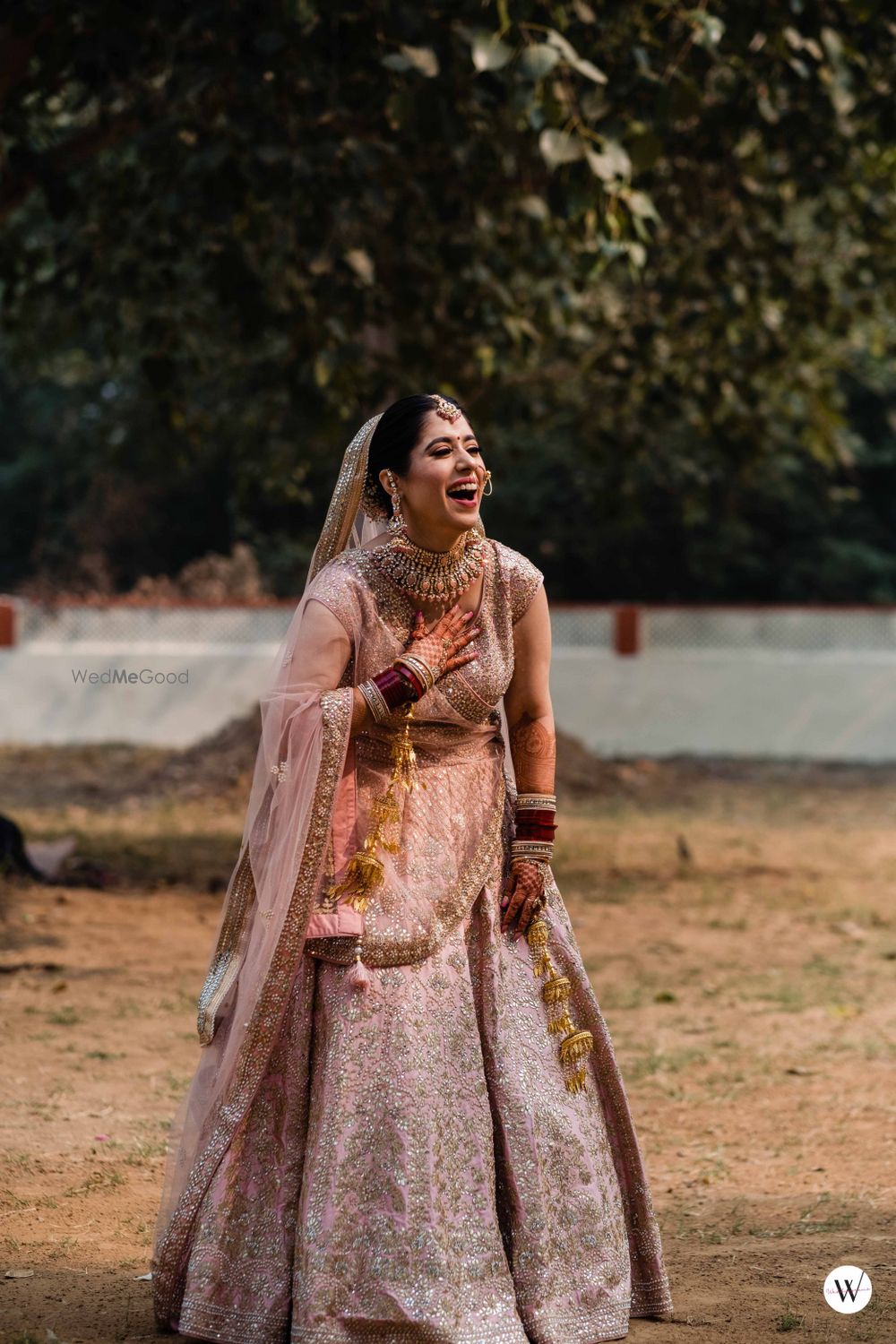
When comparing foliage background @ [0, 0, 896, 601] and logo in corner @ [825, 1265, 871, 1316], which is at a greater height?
foliage background @ [0, 0, 896, 601]

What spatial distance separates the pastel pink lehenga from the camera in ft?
10.2

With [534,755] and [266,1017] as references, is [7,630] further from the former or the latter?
[266,1017]

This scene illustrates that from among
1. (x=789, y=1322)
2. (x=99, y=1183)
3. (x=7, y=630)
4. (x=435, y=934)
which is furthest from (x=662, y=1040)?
(x=7, y=630)

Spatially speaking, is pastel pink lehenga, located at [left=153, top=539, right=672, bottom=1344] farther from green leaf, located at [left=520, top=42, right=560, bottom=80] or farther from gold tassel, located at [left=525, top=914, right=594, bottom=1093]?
green leaf, located at [left=520, top=42, right=560, bottom=80]

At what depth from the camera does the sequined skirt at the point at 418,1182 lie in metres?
3.09

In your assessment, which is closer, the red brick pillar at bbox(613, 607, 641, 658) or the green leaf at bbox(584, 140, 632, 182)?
the green leaf at bbox(584, 140, 632, 182)

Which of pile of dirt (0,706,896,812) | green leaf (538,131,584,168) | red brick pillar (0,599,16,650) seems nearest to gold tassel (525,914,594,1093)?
green leaf (538,131,584,168)

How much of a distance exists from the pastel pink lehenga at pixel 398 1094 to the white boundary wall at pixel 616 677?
40.2 feet

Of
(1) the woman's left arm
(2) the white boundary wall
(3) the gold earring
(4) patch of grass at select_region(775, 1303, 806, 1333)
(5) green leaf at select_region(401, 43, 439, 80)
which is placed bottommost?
(2) the white boundary wall


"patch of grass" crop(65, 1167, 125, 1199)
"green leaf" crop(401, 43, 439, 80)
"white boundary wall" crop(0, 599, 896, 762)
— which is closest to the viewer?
"patch of grass" crop(65, 1167, 125, 1199)

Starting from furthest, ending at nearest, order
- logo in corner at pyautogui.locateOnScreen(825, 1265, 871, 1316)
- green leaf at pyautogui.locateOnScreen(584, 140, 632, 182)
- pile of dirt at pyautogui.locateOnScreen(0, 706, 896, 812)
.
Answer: pile of dirt at pyautogui.locateOnScreen(0, 706, 896, 812) → green leaf at pyautogui.locateOnScreen(584, 140, 632, 182) → logo in corner at pyautogui.locateOnScreen(825, 1265, 871, 1316)

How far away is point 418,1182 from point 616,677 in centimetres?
1309

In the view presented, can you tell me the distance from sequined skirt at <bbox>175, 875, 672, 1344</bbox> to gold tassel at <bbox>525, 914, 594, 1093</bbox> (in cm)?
3

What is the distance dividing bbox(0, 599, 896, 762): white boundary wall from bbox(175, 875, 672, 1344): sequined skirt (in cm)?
1241
